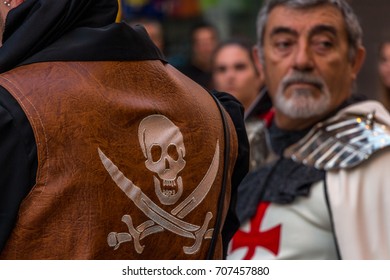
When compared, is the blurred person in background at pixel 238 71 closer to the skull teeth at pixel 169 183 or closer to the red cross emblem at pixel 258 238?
the red cross emblem at pixel 258 238

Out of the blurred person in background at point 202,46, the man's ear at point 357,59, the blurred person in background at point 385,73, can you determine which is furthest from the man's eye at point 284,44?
the blurred person in background at point 202,46

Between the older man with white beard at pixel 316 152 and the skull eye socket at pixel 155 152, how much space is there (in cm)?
160

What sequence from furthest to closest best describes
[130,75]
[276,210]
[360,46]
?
[360,46] < [276,210] < [130,75]

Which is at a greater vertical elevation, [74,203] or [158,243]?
[74,203]

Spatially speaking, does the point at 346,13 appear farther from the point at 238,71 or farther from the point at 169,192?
the point at 169,192

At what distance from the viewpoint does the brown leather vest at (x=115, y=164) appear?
7.89 ft

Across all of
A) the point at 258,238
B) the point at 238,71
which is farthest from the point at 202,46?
the point at 258,238

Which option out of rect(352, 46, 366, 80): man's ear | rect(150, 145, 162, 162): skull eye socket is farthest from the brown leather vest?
rect(352, 46, 366, 80): man's ear

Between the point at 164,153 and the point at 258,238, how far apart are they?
1720 millimetres

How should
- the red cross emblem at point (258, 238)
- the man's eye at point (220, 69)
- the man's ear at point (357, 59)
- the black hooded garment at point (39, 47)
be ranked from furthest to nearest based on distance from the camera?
the man's eye at point (220, 69) < the man's ear at point (357, 59) < the red cross emblem at point (258, 238) < the black hooded garment at point (39, 47)

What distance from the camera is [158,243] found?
8.66ft
